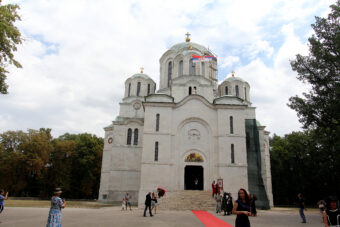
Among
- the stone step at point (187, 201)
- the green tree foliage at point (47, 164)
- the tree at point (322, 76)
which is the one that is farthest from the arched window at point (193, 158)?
the green tree foliage at point (47, 164)

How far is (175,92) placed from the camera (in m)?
26.2

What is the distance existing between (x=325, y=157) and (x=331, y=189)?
4.47 metres

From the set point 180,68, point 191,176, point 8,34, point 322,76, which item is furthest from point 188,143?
point 8,34

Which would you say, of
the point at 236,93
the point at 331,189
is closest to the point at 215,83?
the point at 236,93

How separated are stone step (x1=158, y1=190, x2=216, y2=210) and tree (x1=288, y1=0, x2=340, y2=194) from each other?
28.7 feet

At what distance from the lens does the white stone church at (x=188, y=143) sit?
21688 millimetres

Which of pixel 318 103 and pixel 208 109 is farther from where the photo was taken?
pixel 208 109

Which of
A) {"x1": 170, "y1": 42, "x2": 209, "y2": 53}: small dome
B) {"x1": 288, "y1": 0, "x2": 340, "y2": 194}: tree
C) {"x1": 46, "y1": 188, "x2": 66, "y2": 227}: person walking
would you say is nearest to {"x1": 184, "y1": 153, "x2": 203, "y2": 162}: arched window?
{"x1": 288, "y1": 0, "x2": 340, "y2": 194}: tree

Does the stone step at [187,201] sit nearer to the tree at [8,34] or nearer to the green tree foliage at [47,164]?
the tree at [8,34]

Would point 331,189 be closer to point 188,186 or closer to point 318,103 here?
point 188,186

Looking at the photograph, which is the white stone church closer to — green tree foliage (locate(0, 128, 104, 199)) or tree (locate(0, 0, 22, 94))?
green tree foliage (locate(0, 128, 104, 199))

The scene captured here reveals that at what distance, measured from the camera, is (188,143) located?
23.0 meters

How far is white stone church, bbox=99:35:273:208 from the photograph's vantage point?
71.2ft

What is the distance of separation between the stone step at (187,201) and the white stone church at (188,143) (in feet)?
5.72
